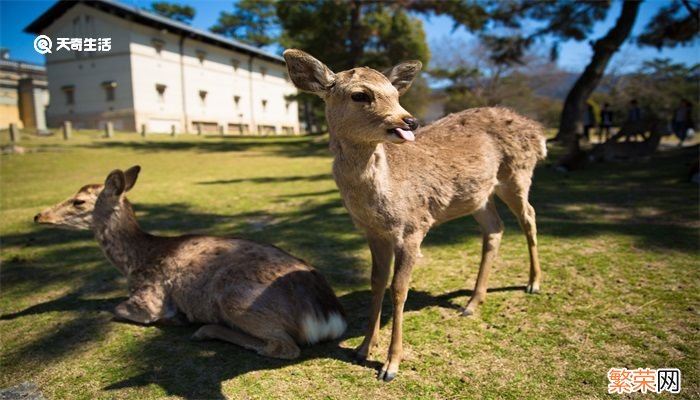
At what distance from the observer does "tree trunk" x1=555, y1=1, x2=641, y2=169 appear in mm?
15234

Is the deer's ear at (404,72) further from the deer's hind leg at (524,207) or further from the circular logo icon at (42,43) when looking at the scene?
the circular logo icon at (42,43)

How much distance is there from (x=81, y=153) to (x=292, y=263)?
1784cm

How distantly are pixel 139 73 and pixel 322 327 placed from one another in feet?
110

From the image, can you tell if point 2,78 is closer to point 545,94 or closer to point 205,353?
point 205,353

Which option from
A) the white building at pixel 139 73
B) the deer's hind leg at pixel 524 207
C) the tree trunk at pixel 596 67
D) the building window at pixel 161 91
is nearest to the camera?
the deer's hind leg at pixel 524 207

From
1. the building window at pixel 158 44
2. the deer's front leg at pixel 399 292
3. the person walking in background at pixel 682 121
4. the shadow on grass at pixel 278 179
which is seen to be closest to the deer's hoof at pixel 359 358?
the deer's front leg at pixel 399 292

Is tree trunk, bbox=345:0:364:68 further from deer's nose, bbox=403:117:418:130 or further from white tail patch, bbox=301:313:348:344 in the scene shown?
deer's nose, bbox=403:117:418:130

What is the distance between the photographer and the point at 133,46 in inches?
1196

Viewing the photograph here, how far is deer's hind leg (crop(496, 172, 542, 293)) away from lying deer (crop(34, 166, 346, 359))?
68.2 inches

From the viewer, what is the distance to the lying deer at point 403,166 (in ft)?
8.91

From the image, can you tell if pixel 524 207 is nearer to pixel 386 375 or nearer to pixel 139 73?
pixel 386 375

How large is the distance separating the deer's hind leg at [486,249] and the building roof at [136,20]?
2113 cm

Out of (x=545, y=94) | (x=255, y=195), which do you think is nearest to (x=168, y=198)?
(x=255, y=195)

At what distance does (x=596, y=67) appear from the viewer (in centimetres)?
1555
